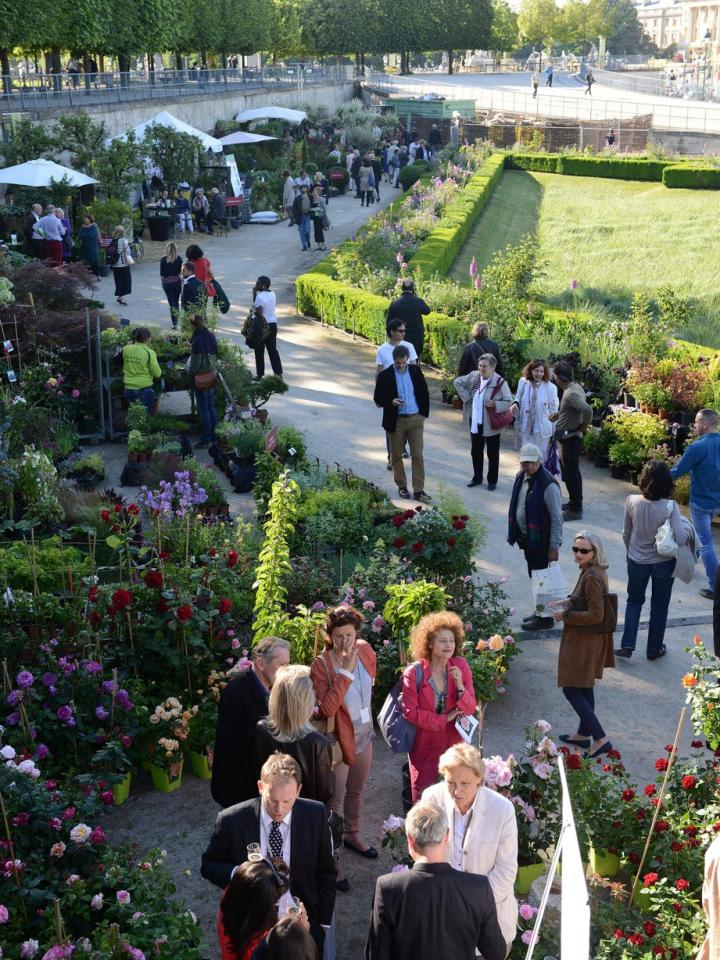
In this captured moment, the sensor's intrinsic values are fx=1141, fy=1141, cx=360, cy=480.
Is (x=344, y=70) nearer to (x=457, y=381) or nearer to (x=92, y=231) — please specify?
(x=92, y=231)

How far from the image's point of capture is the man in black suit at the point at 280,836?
3.93m

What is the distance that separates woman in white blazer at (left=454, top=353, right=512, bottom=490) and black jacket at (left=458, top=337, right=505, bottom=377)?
26 centimetres

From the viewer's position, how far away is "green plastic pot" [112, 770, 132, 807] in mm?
5906

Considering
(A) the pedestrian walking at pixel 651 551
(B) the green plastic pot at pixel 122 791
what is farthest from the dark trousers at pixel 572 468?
(B) the green plastic pot at pixel 122 791

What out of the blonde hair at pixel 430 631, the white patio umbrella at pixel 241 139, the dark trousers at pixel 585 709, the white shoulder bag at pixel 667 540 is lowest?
the dark trousers at pixel 585 709

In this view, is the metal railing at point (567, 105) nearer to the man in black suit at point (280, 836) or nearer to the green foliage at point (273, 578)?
the green foliage at point (273, 578)

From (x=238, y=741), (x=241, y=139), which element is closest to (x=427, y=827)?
(x=238, y=741)

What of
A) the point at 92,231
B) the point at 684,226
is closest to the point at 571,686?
the point at 92,231

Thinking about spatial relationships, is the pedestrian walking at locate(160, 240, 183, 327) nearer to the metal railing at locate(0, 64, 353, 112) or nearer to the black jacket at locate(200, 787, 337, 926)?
the metal railing at locate(0, 64, 353, 112)

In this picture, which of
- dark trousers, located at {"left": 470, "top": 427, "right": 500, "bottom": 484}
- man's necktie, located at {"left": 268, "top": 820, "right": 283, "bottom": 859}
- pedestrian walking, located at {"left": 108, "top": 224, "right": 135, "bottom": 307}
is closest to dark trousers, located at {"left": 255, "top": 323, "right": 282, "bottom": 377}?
dark trousers, located at {"left": 470, "top": 427, "right": 500, "bottom": 484}

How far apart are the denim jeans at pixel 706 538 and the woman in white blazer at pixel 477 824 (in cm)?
524

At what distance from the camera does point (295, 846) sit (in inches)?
156

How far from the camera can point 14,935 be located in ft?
14.2

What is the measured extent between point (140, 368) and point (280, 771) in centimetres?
820
